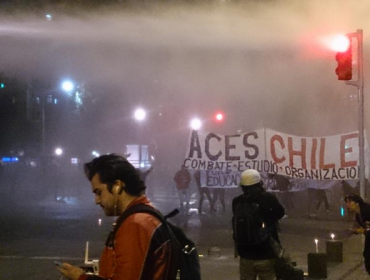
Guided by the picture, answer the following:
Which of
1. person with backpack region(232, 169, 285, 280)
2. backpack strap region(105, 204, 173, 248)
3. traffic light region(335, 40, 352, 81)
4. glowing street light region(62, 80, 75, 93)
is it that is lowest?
person with backpack region(232, 169, 285, 280)

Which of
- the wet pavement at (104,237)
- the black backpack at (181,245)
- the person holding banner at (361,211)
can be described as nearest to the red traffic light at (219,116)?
the wet pavement at (104,237)

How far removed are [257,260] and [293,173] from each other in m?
6.44

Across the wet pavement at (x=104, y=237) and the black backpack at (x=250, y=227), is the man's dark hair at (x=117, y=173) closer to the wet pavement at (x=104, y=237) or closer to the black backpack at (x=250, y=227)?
the black backpack at (x=250, y=227)

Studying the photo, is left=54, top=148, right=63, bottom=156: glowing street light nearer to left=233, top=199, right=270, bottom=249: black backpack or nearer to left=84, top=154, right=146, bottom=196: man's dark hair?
left=233, top=199, right=270, bottom=249: black backpack

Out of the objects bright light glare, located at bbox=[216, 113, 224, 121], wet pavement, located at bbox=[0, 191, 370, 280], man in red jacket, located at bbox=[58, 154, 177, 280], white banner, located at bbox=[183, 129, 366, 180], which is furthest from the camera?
bright light glare, located at bbox=[216, 113, 224, 121]

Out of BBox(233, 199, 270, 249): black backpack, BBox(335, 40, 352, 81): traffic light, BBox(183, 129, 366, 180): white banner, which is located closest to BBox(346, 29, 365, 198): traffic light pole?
BBox(335, 40, 352, 81): traffic light

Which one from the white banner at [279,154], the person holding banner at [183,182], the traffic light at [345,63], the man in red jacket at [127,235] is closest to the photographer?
the man in red jacket at [127,235]

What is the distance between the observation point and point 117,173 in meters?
2.34

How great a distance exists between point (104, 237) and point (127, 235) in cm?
1016

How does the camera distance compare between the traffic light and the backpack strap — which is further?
the traffic light

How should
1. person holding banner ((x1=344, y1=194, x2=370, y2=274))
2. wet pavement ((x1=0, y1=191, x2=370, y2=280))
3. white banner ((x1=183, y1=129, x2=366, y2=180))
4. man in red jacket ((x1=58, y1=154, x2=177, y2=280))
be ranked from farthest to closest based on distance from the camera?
white banner ((x1=183, y1=129, x2=366, y2=180)) → wet pavement ((x1=0, y1=191, x2=370, y2=280)) → person holding banner ((x1=344, y1=194, x2=370, y2=274)) → man in red jacket ((x1=58, y1=154, x2=177, y2=280))

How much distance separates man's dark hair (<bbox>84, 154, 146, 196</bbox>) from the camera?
234cm

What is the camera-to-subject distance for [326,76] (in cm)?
2416

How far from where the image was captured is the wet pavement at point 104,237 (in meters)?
8.49
